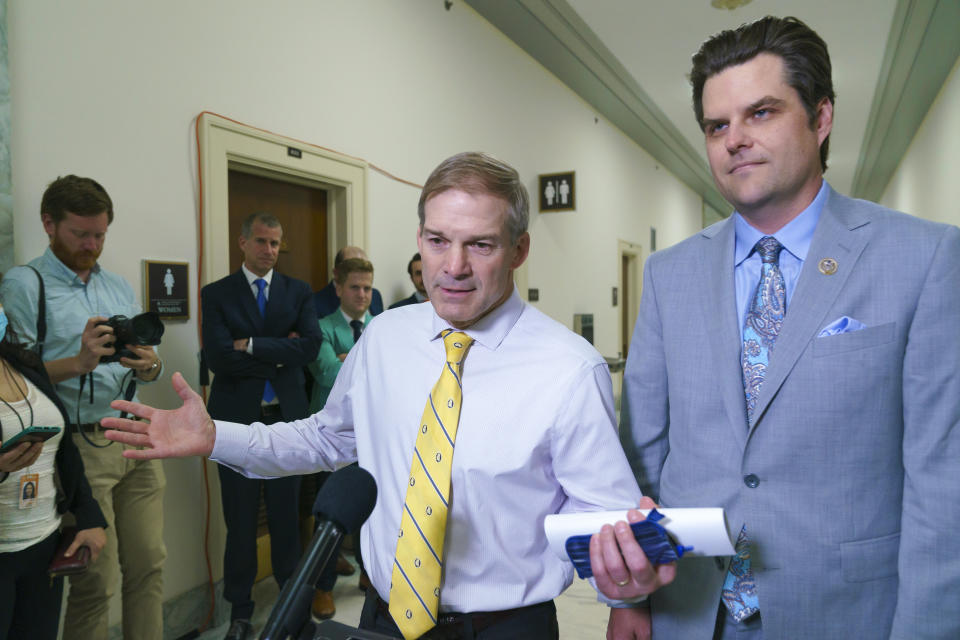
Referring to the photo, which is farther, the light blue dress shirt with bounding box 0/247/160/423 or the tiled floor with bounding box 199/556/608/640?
the tiled floor with bounding box 199/556/608/640

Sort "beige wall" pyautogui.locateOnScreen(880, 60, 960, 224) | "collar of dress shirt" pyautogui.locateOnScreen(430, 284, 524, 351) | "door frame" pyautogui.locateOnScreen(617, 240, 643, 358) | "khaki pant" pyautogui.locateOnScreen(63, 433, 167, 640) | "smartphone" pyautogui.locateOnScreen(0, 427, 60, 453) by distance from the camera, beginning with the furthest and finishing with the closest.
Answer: "door frame" pyautogui.locateOnScreen(617, 240, 643, 358) → "beige wall" pyautogui.locateOnScreen(880, 60, 960, 224) → "khaki pant" pyautogui.locateOnScreen(63, 433, 167, 640) → "smartphone" pyautogui.locateOnScreen(0, 427, 60, 453) → "collar of dress shirt" pyautogui.locateOnScreen(430, 284, 524, 351)

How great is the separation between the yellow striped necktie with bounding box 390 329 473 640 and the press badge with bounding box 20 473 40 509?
1159 millimetres

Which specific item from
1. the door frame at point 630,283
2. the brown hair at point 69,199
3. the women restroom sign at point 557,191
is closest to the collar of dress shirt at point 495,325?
the brown hair at point 69,199

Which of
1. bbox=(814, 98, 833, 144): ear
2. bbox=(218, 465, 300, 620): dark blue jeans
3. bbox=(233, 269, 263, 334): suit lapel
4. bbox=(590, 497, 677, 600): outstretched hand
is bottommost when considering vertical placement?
bbox=(218, 465, 300, 620): dark blue jeans

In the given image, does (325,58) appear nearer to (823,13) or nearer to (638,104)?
(823,13)

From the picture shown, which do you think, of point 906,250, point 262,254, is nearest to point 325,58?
point 262,254

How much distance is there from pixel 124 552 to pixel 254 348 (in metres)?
0.89

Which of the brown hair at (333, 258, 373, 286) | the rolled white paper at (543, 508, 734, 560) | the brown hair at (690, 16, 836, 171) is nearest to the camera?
the rolled white paper at (543, 508, 734, 560)

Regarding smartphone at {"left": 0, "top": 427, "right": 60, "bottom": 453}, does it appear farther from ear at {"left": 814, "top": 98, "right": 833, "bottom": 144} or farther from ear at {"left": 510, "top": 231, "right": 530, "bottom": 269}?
ear at {"left": 814, "top": 98, "right": 833, "bottom": 144}

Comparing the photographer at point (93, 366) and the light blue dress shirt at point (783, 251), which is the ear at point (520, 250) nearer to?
the light blue dress shirt at point (783, 251)

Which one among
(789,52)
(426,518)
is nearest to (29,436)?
(426,518)

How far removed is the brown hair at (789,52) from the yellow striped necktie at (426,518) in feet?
2.49

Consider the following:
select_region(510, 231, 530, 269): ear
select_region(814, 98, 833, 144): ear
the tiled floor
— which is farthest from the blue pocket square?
the tiled floor

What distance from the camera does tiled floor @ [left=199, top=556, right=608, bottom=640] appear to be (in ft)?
9.14
